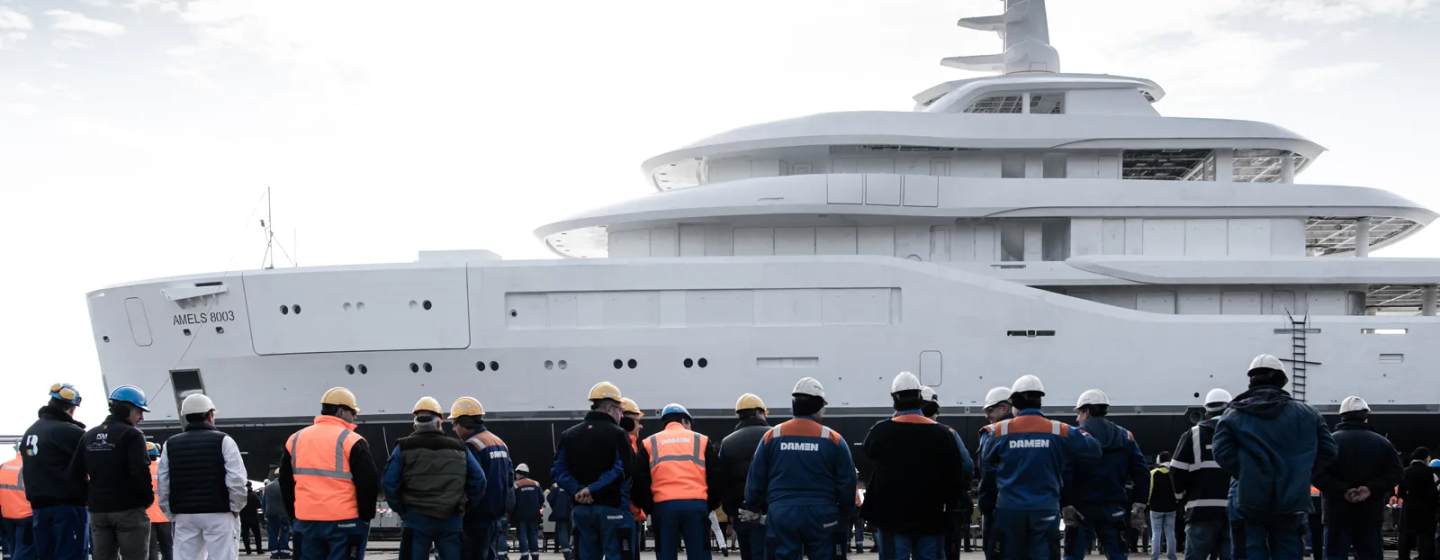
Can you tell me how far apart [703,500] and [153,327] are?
15.3m

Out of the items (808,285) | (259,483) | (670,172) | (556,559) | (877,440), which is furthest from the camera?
(670,172)

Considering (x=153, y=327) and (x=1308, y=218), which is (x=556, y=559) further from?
(x=1308, y=218)

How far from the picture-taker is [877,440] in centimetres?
822

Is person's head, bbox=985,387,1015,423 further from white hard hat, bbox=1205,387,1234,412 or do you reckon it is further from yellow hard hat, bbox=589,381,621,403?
yellow hard hat, bbox=589,381,621,403

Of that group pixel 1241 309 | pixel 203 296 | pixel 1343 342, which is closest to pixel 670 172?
pixel 203 296

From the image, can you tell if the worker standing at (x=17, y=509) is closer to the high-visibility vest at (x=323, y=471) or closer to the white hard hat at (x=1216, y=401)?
the high-visibility vest at (x=323, y=471)

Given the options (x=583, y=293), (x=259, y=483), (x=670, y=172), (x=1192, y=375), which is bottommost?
(x=259, y=483)

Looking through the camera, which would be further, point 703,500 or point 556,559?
point 556,559

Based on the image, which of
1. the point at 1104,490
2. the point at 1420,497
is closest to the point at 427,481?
the point at 1104,490

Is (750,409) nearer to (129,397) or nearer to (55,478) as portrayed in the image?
(129,397)

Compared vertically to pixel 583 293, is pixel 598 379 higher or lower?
lower

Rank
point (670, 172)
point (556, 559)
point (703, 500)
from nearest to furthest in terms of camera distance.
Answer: point (703, 500) → point (556, 559) → point (670, 172)

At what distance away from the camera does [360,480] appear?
877 centimetres

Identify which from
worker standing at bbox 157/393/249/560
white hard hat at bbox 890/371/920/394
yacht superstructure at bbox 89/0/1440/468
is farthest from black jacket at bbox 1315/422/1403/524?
yacht superstructure at bbox 89/0/1440/468
